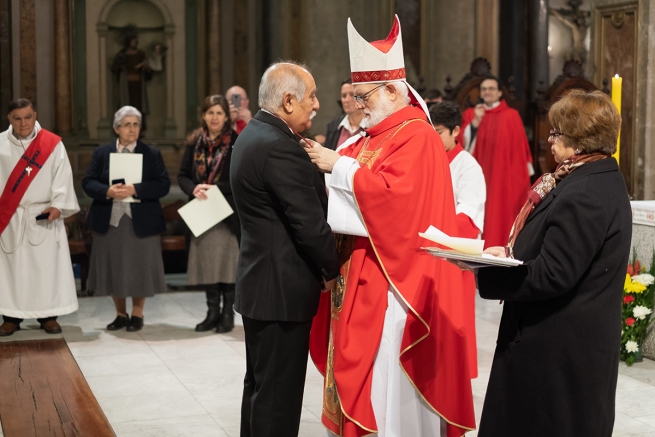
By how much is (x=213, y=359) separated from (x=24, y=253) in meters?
1.52

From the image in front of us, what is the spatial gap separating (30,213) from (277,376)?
323 centimetres

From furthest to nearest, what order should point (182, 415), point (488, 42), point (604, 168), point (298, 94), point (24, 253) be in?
point (488, 42), point (24, 253), point (182, 415), point (298, 94), point (604, 168)

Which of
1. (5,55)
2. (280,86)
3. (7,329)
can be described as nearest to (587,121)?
(280,86)

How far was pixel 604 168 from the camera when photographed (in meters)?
2.46

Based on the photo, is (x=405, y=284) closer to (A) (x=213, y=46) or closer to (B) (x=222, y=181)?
(B) (x=222, y=181)

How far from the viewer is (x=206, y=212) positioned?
5.60 metres

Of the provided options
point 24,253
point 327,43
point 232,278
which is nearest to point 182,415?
point 232,278

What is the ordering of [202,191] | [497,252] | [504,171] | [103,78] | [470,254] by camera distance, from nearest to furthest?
1. [470,254]
2. [497,252]
3. [202,191]
4. [504,171]
5. [103,78]

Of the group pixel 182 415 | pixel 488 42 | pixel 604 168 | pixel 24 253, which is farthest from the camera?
pixel 488 42

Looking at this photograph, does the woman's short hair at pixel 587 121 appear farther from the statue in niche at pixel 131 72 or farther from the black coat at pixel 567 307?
the statue in niche at pixel 131 72

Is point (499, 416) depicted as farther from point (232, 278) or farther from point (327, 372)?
point (232, 278)

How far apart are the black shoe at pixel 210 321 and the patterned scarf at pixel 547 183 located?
347cm

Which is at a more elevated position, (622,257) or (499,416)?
(622,257)

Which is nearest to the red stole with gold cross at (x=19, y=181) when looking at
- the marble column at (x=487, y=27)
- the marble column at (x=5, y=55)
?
the marble column at (x=487, y=27)
